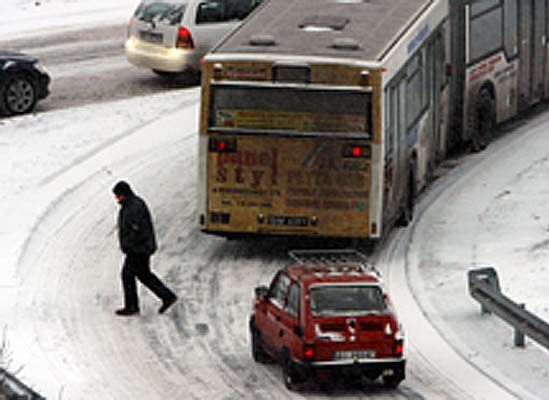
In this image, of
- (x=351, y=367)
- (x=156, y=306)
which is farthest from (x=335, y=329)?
(x=156, y=306)

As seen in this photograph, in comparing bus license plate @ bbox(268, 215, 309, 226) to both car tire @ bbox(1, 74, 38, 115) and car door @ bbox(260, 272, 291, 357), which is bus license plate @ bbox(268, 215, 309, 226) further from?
car tire @ bbox(1, 74, 38, 115)

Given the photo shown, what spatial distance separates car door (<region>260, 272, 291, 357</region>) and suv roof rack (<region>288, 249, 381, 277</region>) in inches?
17.2

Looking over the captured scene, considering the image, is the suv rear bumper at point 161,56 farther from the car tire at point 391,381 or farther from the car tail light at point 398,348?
the car tail light at point 398,348

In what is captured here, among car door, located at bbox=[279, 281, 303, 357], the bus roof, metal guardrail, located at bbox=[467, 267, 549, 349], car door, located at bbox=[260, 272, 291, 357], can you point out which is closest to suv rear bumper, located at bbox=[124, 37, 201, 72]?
the bus roof

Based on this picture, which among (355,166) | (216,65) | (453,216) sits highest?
(216,65)

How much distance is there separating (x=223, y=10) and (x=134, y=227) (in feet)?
44.2

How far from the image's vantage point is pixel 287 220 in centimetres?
2167

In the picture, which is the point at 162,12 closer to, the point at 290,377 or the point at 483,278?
the point at 483,278

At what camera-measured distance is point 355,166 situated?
21.3m

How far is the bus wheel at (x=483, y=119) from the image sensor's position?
93.4 feet

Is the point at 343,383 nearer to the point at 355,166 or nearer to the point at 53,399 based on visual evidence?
the point at 53,399

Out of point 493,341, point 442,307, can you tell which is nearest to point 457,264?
point 442,307

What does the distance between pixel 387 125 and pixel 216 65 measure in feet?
8.40

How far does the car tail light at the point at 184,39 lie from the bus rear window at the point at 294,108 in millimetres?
9792
